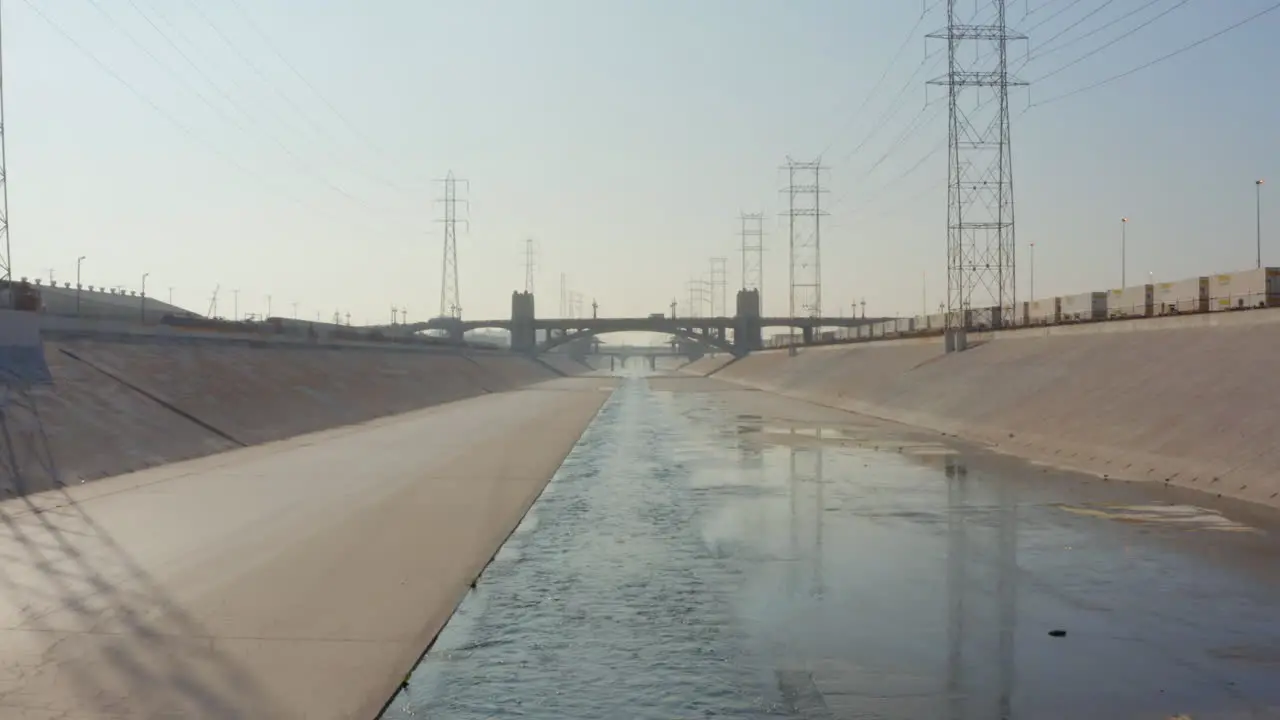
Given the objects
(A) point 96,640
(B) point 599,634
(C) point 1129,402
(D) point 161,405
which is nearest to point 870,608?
(B) point 599,634

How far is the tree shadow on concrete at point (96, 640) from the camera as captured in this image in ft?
38.1

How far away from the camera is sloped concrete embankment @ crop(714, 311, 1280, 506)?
30625 mm

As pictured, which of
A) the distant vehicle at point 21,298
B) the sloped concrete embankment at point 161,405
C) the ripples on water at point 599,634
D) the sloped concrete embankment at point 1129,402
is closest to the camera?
the ripples on water at point 599,634

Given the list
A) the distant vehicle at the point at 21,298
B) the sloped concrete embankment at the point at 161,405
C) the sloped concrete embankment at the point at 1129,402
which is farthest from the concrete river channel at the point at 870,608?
the distant vehicle at the point at 21,298

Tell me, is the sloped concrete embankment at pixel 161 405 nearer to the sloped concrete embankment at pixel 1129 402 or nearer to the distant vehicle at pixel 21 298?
the distant vehicle at pixel 21 298

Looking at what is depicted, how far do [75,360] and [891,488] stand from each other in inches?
1295

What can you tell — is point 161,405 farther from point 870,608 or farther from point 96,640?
point 870,608

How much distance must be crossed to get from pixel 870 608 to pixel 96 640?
11.1m

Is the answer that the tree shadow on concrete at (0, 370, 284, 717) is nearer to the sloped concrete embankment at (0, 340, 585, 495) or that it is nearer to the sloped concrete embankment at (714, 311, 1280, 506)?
the sloped concrete embankment at (0, 340, 585, 495)

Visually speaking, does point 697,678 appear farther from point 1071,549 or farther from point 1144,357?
point 1144,357

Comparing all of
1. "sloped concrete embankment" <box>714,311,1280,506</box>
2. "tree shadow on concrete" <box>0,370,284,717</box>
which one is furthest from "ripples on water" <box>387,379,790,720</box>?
"sloped concrete embankment" <box>714,311,1280,506</box>

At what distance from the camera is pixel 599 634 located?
49.4 ft

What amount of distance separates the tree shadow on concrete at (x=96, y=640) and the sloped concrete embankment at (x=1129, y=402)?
24.6 m

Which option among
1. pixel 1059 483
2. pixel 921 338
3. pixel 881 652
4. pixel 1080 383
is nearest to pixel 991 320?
pixel 921 338
